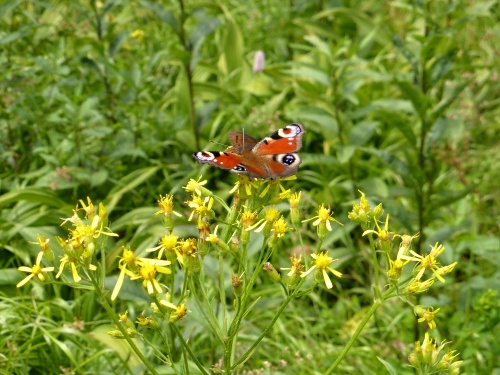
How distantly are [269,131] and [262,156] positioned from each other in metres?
2.44

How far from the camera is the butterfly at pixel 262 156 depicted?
191cm

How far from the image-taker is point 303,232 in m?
4.04

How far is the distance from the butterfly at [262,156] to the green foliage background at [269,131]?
45.1 inches

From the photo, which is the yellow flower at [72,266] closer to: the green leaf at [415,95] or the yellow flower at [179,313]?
the yellow flower at [179,313]

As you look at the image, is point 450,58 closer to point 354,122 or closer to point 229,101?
point 354,122

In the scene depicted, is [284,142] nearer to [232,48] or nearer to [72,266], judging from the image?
[72,266]

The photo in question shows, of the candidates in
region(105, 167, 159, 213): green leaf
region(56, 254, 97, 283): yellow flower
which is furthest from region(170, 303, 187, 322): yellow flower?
region(105, 167, 159, 213): green leaf

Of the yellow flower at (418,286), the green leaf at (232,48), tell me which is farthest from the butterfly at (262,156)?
the green leaf at (232,48)

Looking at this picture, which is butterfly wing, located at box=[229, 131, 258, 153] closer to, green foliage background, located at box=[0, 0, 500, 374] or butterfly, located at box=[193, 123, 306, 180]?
butterfly, located at box=[193, 123, 306, 180]

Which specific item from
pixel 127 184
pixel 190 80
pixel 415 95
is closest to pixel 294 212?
pixel 415 95

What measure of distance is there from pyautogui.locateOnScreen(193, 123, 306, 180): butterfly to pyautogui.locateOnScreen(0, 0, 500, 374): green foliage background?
3.75 feet

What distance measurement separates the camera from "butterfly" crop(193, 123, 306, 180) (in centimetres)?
191

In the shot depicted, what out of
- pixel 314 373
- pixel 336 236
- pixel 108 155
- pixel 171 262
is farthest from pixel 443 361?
pixel 108 155

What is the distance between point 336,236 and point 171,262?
2.09 meters
